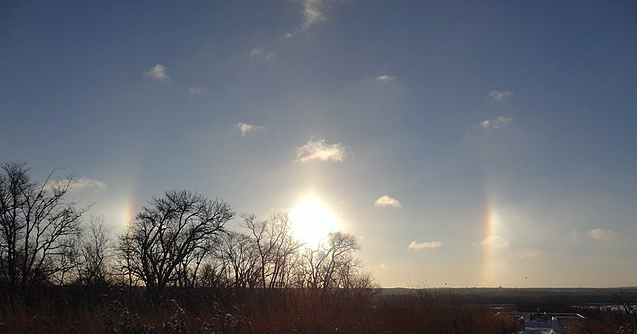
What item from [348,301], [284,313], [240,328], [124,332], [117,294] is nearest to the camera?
[124,332]

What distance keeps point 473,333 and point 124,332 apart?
27.8 feet

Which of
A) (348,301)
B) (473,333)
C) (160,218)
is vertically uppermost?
(160,218)

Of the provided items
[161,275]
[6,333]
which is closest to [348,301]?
[6,333]

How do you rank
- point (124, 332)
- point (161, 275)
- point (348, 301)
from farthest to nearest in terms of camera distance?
point (161, 275), point (348, 301), point (124, 332)

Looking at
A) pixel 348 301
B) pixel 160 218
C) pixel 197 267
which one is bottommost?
pixel 348 301

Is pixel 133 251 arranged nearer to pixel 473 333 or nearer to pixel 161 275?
pixel 161 275

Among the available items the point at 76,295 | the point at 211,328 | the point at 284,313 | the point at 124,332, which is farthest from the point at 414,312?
the point at 76,295

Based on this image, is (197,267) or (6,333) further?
(197,267)

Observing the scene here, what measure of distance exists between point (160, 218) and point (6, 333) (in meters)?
46.5

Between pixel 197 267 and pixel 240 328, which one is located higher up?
pixel 197 267

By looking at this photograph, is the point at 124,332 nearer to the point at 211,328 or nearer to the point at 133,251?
the point at 211,328

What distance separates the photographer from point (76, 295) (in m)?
12.3

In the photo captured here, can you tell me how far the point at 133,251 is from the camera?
168 feet

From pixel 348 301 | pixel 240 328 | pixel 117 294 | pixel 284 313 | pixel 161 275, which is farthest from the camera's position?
pixel 161 275
